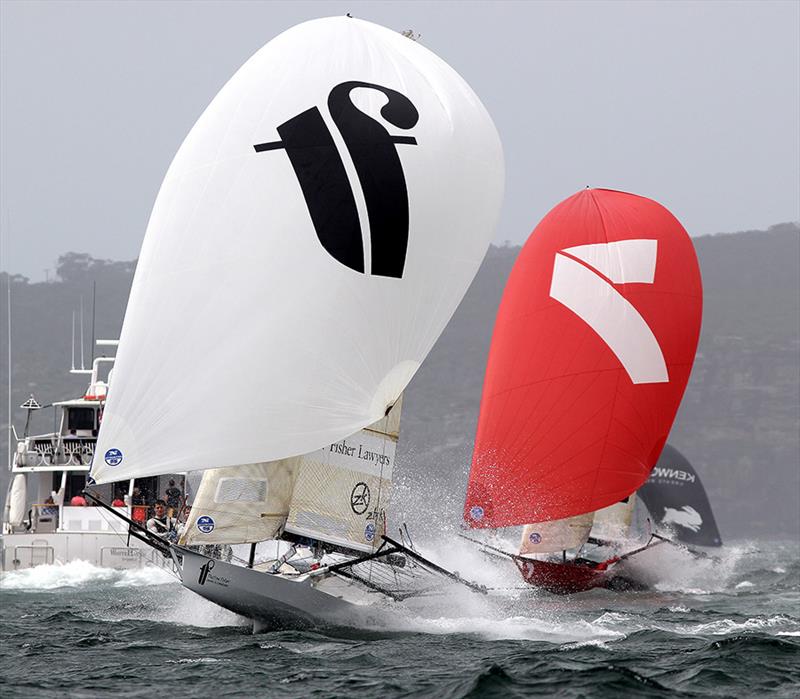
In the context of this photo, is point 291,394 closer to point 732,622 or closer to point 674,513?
point 732,622

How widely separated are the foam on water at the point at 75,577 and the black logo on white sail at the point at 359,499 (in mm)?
12974

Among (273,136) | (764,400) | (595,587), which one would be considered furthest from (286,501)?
(764,400)

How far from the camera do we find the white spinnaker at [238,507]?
1689cm

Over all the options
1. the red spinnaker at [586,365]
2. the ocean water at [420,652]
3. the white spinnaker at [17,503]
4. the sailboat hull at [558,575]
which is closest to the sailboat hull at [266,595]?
the ocean water at [420,652]

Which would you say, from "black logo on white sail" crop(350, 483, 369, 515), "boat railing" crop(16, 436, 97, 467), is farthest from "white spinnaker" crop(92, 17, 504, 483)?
"boat railing" crop(16, 436, 97, 467)

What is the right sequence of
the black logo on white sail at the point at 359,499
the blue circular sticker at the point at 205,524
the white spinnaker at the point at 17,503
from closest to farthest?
1. the blue circular sticker at the point at 205,524
2. the black logo on white sail at the point at 359,499
3. the white spinnaker at the point at 17,503

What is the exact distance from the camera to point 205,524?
1684 centimetres

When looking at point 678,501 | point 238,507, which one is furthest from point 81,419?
point 238,507

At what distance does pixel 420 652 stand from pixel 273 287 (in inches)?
171

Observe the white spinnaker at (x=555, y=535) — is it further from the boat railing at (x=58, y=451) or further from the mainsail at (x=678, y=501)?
the boat railing at (x=58, y=451)

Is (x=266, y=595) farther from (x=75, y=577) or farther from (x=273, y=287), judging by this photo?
(x=75, y=577)

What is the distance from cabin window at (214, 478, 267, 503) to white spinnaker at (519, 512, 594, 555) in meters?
9.53

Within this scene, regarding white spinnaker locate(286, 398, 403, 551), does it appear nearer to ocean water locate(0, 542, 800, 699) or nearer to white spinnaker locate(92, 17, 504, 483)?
ocean water locate(0, 542, 800, 699)

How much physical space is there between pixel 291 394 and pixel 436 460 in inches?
4633
